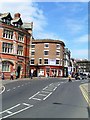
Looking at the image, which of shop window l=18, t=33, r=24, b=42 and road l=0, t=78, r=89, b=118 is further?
shop window l=18, t=33, r=24, b=42

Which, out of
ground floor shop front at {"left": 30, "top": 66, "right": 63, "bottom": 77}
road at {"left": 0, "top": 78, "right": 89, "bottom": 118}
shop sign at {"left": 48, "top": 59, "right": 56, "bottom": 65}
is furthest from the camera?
shop sign at {"left": 48, "top": 59, "right": 56, "bottom": 65}

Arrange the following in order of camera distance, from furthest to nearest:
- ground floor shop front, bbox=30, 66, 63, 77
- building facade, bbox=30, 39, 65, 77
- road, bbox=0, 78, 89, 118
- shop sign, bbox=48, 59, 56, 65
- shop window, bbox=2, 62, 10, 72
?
shop sign, bbox=48, 59, 56, 65 → building facade, bbox=30, 39, 65, 77 → ground floor shop front, bbox=30, 66, 63, 77 → shop window, bbox=2, 62, 10, 72 → road, bbox=0, 78, 89, 118

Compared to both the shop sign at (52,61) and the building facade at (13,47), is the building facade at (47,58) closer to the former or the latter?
the shop sign at (52,61)

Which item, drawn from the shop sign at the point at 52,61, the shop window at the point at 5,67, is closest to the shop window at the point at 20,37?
the shop window at the point at 5,67

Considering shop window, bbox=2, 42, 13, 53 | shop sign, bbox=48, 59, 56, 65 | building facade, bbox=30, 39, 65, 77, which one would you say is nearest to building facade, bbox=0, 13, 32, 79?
shop window, bbox=2, 42, 13, 53

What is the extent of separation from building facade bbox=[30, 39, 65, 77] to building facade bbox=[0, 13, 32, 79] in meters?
18.6

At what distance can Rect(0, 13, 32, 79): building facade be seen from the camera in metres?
59.2

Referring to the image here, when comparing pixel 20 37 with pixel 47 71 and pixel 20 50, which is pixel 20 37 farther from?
pixel 47 71

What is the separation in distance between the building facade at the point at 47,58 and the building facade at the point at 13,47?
18618 mm

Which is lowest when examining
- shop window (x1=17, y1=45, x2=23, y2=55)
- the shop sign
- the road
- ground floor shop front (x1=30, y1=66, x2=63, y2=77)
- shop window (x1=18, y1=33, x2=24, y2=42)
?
the road

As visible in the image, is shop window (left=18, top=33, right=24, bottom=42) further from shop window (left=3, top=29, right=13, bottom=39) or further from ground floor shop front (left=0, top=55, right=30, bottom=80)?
ground floor shop front (left=0, top=55, right=30, bottom=80)

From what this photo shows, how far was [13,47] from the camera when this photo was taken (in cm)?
6269

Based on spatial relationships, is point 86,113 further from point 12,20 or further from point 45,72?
point 45,72

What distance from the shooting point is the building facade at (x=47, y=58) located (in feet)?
288
